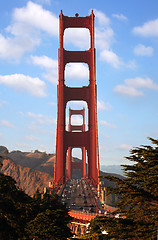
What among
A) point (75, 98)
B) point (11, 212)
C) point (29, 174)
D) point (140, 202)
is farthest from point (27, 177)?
point (140, 202)

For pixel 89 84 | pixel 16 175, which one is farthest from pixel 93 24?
pixel 16 175

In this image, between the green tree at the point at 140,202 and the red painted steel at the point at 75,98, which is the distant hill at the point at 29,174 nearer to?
the red painted steel at the point at 75,98

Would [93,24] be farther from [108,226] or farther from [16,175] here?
[16,175]

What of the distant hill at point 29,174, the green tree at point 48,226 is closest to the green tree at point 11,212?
the green tree at point 48,226

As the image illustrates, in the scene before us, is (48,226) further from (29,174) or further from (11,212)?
(29,174)

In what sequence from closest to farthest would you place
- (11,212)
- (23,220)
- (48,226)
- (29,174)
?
(11,212), (48,226), (23,220), (29,174)

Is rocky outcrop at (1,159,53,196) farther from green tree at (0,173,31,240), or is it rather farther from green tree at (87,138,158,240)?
green tree at (87,138,158,240)
